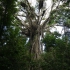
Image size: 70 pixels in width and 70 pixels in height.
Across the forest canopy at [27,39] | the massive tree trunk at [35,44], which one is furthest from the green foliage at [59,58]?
the massive tree trunk at [35,44]

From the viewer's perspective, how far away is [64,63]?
278 inches

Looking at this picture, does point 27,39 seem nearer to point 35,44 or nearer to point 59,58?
point 59,58

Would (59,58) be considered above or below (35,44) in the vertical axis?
below

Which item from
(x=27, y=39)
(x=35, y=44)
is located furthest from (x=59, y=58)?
(x=35, y=44)

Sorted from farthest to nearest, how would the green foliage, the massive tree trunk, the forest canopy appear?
the massive tree trunk < the green foliage < the forest canopy

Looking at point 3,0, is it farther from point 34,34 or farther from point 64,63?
point 34,34

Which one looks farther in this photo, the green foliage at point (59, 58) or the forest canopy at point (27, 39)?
the green foliage at point (59, 58)

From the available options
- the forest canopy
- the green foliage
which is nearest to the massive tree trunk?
the forest canopy

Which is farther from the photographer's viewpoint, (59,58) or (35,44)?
(35,44)

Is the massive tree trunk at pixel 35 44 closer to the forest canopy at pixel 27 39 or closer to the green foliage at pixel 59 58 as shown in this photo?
the forest canopy at pixel 27 39

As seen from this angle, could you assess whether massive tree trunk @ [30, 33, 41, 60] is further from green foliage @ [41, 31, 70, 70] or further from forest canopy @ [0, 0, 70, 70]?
green foliage @ [41, 31, 70, 70]

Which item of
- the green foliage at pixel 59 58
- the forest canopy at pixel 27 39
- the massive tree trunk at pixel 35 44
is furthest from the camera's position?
the massive tree trunk at pixel 35 44

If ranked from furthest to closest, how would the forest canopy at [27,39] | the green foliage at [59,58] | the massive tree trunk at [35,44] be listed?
the massive tree trunk at [35,44], the green foliage at [59,58], the forest canopy at [27,39]

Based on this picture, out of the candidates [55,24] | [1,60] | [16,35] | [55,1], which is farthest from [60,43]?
[55,24]
